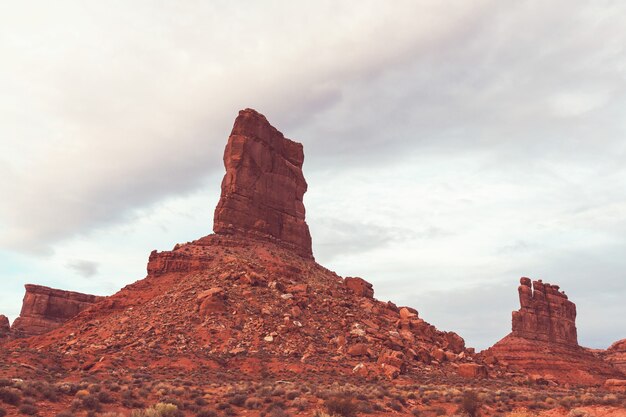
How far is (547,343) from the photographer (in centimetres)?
10275

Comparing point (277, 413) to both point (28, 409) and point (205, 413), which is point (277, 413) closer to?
point (205, 413)

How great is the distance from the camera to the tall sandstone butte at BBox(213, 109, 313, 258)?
216 ft

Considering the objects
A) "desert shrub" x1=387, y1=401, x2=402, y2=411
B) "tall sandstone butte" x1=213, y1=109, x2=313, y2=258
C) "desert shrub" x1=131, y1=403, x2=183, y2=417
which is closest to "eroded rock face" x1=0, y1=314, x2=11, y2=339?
"tall sandstone butte" x1=213, y1=109, x2=313, y2=258

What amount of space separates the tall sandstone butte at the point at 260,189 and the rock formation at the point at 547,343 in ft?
140

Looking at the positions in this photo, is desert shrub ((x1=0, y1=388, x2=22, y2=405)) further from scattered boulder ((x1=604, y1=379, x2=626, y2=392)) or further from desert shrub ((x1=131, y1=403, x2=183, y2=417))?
scattered boulder ((x1=604, y1=379, x2=626, y2=392))

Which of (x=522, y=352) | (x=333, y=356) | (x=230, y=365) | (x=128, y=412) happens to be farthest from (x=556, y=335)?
(x=128, y=412)

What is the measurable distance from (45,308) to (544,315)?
109m

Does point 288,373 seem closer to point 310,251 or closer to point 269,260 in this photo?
point 269,260

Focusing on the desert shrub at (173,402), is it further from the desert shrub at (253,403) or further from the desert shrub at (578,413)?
the desert shrub at (578,413)

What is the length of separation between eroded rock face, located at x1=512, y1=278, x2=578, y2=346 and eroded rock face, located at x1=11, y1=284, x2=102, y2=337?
300 ft

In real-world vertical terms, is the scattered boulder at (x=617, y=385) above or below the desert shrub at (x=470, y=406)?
above

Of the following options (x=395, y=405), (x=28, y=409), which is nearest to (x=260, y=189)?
(x=395, y=405)

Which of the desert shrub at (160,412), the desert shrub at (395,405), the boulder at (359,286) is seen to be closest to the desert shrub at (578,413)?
the desert shrub at (395,405)

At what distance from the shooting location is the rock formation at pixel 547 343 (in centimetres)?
8562
